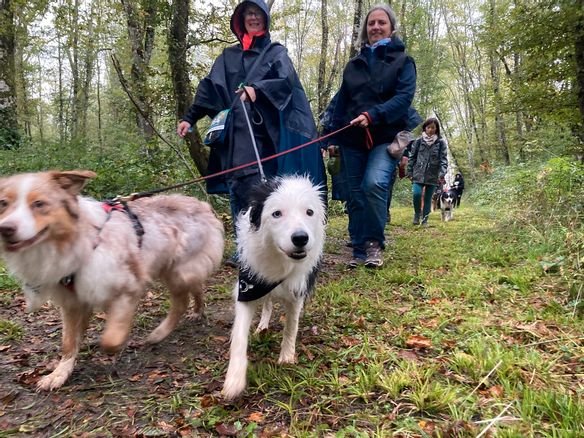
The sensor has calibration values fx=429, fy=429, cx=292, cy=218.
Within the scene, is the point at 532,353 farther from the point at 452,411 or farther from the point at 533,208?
the point at 533,208

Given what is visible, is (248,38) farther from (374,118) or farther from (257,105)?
(374,118)

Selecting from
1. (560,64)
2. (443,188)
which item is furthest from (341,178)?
(443,188)

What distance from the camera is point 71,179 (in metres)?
2.44

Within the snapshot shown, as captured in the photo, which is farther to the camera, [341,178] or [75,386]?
[341,178]

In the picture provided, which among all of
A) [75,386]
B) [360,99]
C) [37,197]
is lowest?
[75,386]

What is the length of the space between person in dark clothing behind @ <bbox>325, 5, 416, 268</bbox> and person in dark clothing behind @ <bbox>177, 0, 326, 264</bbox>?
0.81 meters

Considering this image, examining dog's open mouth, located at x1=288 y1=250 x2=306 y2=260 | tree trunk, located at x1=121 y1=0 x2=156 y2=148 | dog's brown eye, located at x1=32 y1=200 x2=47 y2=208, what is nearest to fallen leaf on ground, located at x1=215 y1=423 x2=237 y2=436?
dog's open mouth, located at x1=288 y1=250 x2=306 y2=260

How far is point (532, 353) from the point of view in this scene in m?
2.47

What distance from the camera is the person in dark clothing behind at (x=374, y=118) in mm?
4816

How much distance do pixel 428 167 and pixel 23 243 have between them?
30.1ft

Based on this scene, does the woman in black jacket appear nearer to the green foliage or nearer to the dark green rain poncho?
the green foliage

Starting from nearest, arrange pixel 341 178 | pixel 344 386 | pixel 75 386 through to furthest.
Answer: pixel 344 386 → pixel 75 386 → pixel 341 178

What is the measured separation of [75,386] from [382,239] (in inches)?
140

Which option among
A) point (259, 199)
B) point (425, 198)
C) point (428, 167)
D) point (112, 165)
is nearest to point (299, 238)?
point (259, 199)
